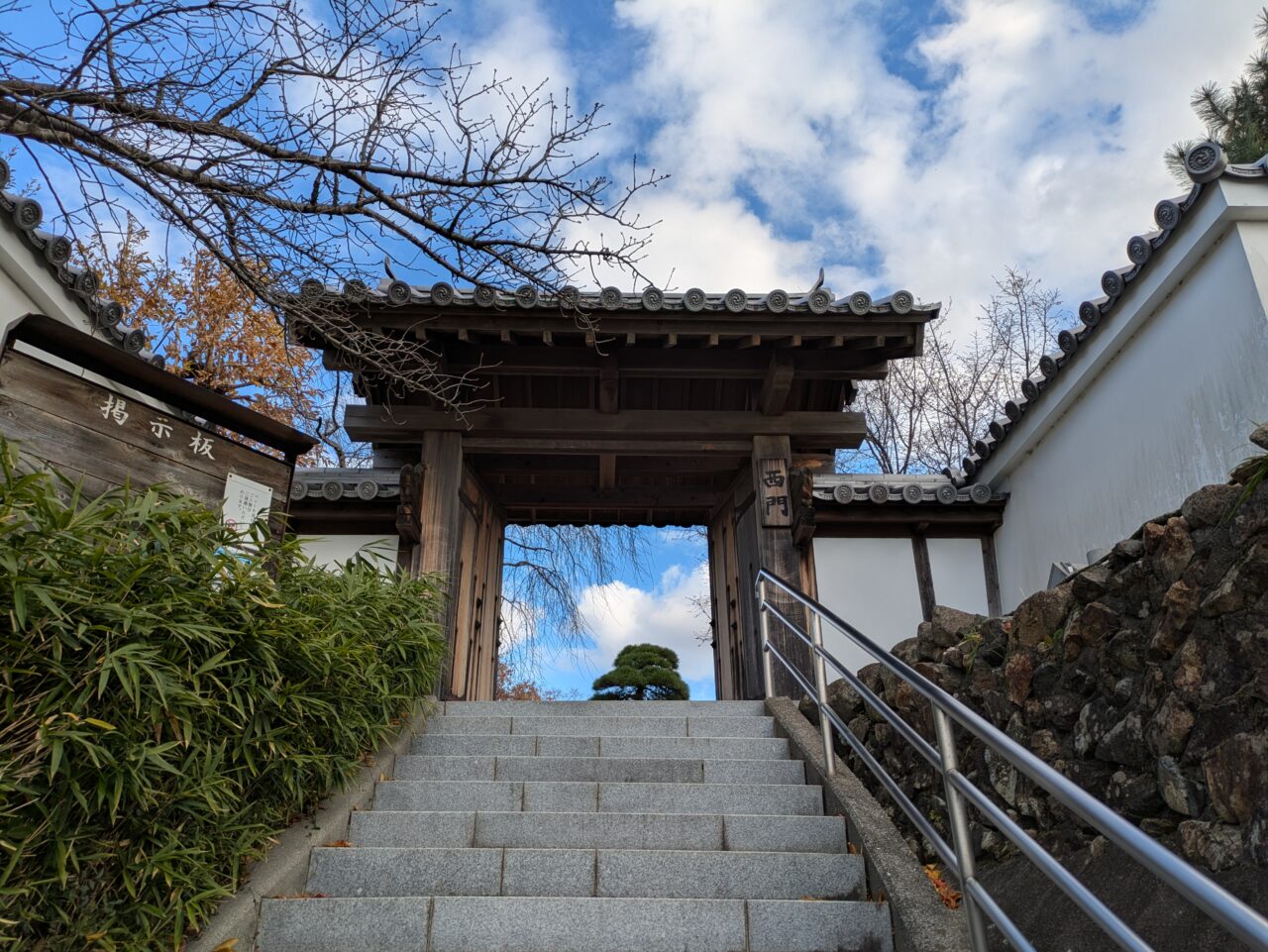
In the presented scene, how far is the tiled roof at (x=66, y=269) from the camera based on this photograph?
5047 mm

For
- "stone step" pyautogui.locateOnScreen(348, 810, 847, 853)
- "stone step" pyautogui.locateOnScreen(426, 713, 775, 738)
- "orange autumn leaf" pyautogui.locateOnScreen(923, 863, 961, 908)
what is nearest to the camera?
"orange autumn leaf" pyautogui.locateOnScreen(923, 863, 961, 908)

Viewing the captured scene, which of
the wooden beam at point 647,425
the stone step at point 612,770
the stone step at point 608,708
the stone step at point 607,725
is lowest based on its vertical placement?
the stone step at point 612,770

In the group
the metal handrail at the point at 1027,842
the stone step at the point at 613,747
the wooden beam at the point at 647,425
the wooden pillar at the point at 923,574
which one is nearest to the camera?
the metal handrail at the point at 1027,842

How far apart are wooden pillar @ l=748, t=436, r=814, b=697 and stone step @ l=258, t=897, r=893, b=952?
11.1ft

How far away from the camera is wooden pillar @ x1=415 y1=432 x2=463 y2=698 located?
698cm

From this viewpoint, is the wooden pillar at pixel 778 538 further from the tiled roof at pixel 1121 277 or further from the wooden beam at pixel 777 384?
the tiled roof at pixel 1121 277

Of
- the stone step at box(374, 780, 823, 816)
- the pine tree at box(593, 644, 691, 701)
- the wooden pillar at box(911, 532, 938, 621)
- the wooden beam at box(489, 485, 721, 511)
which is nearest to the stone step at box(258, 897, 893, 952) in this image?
the stone step at box(374, 780, 823, 816)

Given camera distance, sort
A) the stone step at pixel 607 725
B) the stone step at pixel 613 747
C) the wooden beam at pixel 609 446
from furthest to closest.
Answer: the wooden beam at pixel 609 446 → the stone step at pixel 607 725 → the stone step at pixel 613 747

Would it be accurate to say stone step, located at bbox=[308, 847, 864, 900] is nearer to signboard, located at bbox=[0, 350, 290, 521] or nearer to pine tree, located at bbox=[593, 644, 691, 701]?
signboard, located at bbox=[0, 350, 290, 521]

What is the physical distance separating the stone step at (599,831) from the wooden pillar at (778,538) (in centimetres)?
267

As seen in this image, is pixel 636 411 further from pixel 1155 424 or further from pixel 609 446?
pixel 1155 424

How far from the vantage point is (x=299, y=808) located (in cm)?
378

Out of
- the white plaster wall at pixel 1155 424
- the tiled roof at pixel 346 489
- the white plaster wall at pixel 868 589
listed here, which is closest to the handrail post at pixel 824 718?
the white plaster wall at pixel 1155 424

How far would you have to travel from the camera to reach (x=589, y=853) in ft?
12.1
